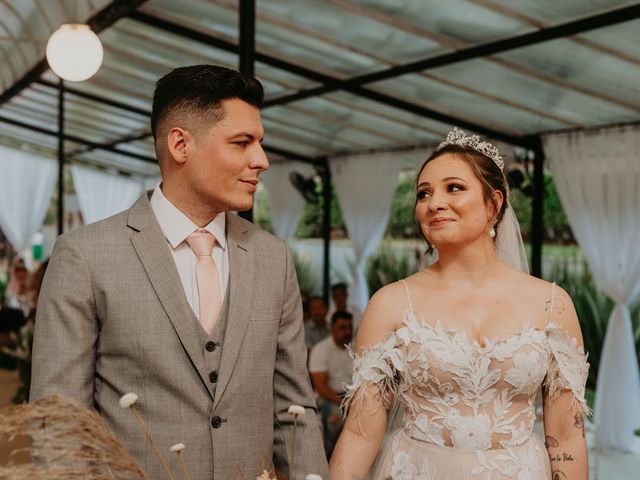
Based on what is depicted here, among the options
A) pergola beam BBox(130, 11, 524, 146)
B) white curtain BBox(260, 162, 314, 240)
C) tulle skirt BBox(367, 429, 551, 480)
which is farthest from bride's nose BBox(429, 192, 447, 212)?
white curtain BBox(260, 162, 314, 240)

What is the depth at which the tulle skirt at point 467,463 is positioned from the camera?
197cm

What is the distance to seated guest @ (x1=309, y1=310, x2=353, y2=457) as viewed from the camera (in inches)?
193

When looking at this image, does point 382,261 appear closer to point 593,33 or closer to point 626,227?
point 626,227

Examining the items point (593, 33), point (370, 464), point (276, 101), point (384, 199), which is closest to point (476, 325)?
point (370, 464)

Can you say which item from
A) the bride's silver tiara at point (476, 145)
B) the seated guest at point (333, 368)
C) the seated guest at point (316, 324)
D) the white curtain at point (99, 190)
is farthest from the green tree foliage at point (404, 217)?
the bride's silver tiara at point (476, 145)

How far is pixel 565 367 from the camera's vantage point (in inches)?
77.6

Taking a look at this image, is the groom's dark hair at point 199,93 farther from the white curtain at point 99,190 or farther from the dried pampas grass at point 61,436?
the white curtain at point 99,190

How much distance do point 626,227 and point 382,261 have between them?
5062 millimetres

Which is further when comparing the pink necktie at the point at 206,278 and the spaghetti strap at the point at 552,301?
the spaghetti strap at the point at 552,301

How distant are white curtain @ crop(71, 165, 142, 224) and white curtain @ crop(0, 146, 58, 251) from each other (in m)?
0.76

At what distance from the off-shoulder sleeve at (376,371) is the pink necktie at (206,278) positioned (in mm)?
586

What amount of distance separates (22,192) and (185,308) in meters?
14.5

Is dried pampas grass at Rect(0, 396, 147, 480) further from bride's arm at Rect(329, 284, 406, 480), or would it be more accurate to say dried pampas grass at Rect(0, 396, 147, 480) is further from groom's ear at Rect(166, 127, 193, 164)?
bride's arm at Rect(329, 284, 406, 480)

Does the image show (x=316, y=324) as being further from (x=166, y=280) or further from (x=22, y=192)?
(x=22, y=192)
